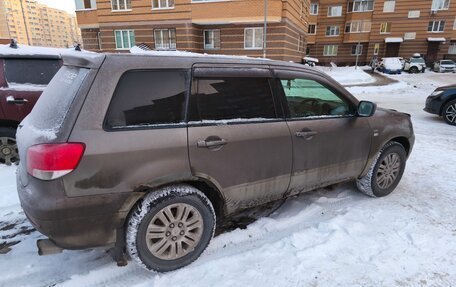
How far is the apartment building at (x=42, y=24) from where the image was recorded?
250 ft

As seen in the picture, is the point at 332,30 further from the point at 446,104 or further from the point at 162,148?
the point at 162,148

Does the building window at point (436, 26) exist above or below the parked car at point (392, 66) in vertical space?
above

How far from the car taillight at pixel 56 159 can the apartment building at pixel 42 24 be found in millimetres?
83776

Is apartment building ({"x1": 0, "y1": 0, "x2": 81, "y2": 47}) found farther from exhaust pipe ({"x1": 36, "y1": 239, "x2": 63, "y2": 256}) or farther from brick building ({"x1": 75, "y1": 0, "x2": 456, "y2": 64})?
exhaust pipe ({"x1": 36, "y1": 239, "x2": 63, "y2": 256})

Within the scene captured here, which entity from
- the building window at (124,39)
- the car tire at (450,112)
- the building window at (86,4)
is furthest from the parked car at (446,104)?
the building window at (86,4)

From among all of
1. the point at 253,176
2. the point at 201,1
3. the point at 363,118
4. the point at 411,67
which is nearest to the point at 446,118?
the point at 363,118

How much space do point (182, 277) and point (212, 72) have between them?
1740mm

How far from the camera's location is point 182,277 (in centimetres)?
265

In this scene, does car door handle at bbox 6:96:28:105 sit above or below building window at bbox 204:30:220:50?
below

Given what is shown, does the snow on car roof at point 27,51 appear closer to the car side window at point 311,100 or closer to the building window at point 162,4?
the car side window at point 311,100

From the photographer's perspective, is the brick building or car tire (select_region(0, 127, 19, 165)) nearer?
car tire (select_region(0, 127, 19, 165))

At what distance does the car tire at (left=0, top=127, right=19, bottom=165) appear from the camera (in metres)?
5.15

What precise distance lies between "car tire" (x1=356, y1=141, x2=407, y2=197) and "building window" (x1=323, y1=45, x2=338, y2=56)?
4599cm

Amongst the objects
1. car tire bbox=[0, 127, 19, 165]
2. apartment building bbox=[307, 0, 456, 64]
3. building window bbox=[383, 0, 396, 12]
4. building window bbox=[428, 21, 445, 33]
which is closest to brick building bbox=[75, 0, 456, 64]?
car tire bbox=[0, 127, 19, 165]
